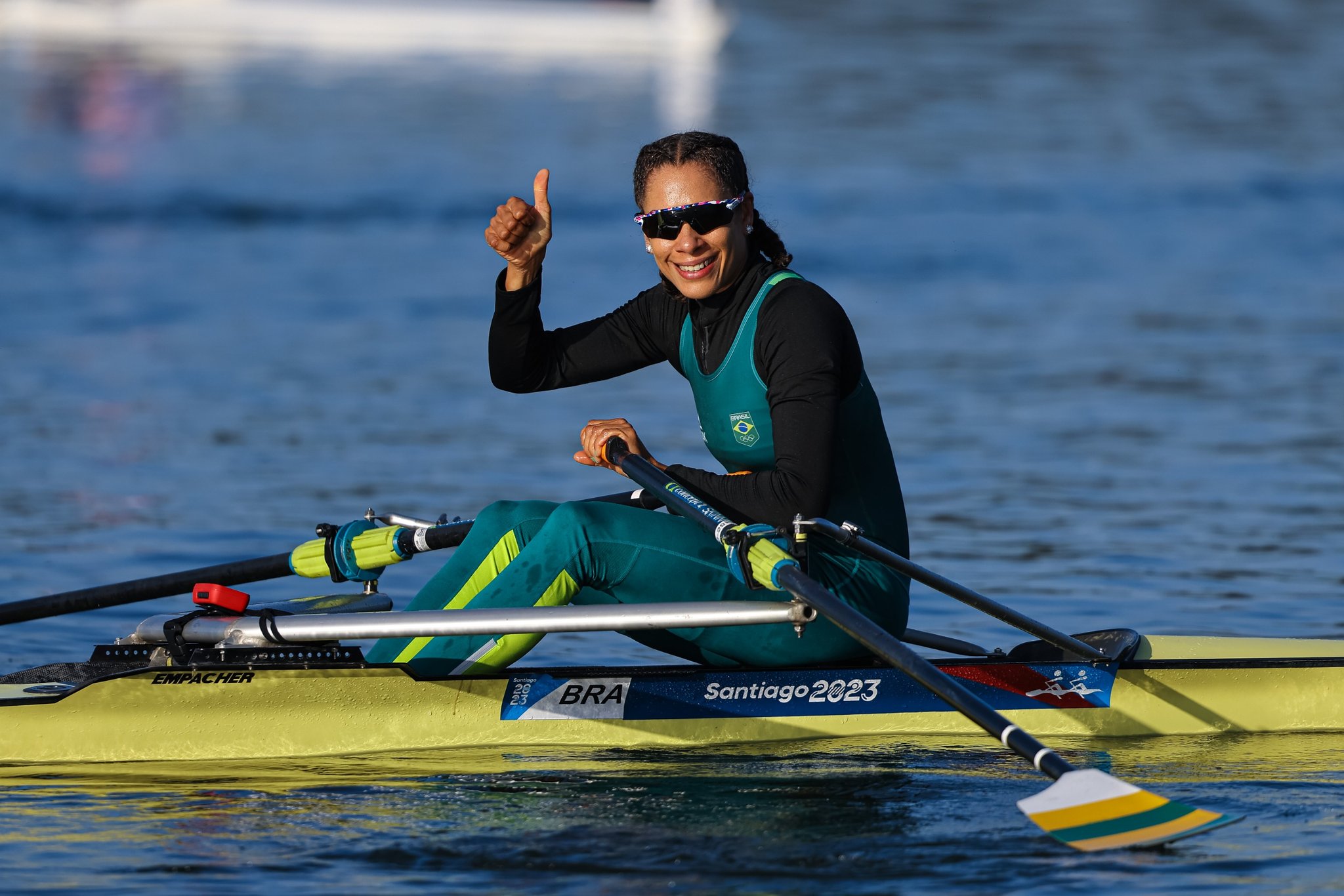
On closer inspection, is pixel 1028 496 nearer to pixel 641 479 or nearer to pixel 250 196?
pixel 641 479

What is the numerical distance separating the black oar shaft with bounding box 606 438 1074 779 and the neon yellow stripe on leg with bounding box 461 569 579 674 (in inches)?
15.0

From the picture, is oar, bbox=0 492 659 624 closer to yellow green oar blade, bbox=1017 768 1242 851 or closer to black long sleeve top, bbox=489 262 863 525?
black long sleeve top, bbox=489 262 863 525

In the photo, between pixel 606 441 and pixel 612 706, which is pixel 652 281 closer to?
pixel 612 706

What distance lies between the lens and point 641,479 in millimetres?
5539

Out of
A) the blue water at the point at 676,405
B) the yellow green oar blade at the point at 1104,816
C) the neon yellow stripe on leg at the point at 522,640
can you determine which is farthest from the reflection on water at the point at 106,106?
the yellow green oar blade at the point at 1104,816

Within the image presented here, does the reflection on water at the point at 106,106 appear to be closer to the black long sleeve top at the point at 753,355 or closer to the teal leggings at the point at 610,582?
the black long sleeve top at the point at 753,355

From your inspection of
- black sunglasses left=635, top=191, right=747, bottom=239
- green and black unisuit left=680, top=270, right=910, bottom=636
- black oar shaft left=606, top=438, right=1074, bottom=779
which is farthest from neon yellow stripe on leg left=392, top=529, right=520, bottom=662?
black sunglasses left=635, top=191, right=747, bottom=239

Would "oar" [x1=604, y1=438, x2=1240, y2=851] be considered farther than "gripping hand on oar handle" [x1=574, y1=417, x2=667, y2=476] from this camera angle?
No

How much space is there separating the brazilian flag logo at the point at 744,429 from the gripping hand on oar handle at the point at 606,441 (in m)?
0.25

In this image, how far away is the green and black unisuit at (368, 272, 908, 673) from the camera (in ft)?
17.8

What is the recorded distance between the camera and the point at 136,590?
6598 mm

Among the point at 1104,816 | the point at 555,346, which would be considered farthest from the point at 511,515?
the point at 1104,816

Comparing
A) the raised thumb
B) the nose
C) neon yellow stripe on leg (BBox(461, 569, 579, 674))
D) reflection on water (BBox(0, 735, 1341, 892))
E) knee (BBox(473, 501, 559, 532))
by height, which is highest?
the raised thumb

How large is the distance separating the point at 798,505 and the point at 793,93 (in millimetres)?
38105
